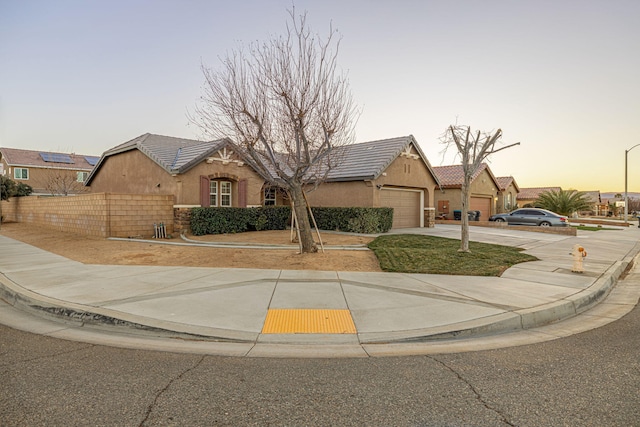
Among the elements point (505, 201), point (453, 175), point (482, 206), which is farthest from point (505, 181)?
point (453, 175)

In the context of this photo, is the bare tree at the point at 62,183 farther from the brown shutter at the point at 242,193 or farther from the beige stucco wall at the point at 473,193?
the beige stucco wall at the point at 473,193

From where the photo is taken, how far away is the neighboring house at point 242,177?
18156 mm

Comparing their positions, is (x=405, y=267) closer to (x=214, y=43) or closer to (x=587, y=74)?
(x=214, y=43)

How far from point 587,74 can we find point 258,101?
13764 mm

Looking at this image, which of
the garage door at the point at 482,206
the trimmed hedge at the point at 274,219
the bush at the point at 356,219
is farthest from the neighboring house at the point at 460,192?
the trimmed hedge at the point at 274,219

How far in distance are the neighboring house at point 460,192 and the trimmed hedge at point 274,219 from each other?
14135 mm

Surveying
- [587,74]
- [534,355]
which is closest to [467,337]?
[534,355]

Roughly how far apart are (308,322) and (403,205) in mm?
18245

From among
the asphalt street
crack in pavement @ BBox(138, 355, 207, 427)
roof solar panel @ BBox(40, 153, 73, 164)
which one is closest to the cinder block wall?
the asphalt street

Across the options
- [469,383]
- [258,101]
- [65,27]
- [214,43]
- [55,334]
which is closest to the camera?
[469,383]

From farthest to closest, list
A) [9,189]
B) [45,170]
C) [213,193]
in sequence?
[45,170], [9,189], [213,193]

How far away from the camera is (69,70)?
17031 mm

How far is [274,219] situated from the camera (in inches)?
782

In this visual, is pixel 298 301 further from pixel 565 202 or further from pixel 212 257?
pixel 565 202
